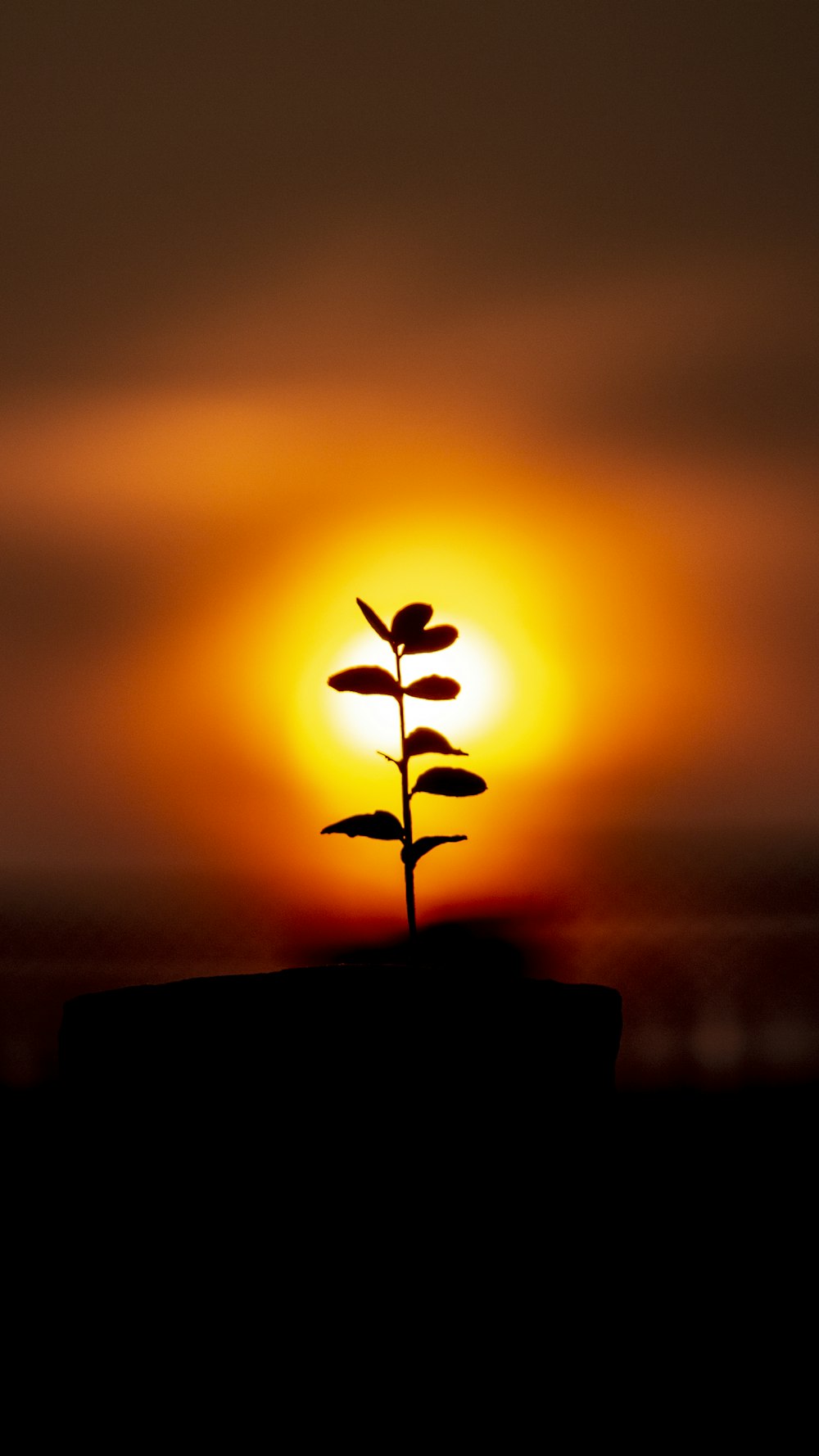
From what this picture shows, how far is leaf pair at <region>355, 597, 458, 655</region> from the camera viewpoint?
1.49 meters

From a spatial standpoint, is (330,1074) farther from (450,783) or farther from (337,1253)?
(450,783)

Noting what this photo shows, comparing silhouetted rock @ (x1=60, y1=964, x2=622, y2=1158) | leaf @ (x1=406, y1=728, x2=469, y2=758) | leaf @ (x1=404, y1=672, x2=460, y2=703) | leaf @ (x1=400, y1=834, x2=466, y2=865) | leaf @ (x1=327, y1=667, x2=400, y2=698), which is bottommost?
silhouetted rock @ (x1=60, y1=964, x2=622, y2=1158)

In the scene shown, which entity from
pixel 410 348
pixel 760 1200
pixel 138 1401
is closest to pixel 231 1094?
pixel 138 1401

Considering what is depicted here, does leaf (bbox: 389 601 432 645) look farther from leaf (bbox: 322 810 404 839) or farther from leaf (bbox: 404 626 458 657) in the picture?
leaf (bbox: 322 810 404 839)

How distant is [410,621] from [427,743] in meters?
0.14

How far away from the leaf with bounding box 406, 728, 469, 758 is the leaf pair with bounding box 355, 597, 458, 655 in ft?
0.14

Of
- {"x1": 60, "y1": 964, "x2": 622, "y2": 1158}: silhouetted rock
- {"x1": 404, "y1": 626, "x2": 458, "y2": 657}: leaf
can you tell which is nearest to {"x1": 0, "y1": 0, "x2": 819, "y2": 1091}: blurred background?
{"x1": 404, "y1": 626, "x2": 458, "y2": 657}: leaf

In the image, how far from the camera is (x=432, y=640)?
1.50 meters

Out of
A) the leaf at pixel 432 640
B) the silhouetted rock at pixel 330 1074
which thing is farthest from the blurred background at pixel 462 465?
the silhouetted rock at pixel 330 1074

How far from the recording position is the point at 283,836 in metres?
1.73

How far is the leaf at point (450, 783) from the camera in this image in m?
1.46

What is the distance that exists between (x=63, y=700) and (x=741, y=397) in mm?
958

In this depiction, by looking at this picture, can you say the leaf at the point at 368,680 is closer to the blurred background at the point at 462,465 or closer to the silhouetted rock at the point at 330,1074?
the blurred background at the point at 462,465

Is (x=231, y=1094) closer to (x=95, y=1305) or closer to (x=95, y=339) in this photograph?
(x=95, y=1305)
